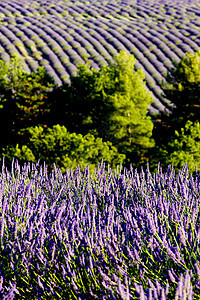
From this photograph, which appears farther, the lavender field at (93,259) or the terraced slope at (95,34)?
the terraced slope at (95,34)

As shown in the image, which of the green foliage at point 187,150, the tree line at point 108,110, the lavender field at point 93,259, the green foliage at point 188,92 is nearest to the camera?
the lavender field at point 93,259

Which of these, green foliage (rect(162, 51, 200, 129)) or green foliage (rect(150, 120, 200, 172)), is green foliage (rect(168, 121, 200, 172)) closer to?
green foliage (rect(150, 120, 200, 172))

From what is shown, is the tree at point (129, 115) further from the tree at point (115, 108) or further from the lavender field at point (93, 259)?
the lavender field at point (93, 259)

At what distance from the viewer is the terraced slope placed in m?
20.0

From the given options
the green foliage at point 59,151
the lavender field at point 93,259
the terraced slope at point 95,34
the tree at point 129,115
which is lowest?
the lavender field at point 93,259

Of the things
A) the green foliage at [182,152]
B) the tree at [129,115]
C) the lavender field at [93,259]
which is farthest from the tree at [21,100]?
the lavender field at [93,259]

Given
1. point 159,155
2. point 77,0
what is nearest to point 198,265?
point 159,155

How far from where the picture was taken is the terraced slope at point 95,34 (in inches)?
789

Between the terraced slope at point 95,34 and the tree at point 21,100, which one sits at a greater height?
the terraced slope at point 95,34

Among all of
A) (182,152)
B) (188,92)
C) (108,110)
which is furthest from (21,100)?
(182,152)

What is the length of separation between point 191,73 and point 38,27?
16551mm

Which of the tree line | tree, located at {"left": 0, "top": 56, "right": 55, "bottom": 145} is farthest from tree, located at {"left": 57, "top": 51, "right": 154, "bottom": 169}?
tree, located at {"left": 0, "top": 56, "right": 55, "bottom": 145}

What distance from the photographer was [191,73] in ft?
34.3

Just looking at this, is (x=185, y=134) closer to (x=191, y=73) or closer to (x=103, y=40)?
(x=191, y=73)
